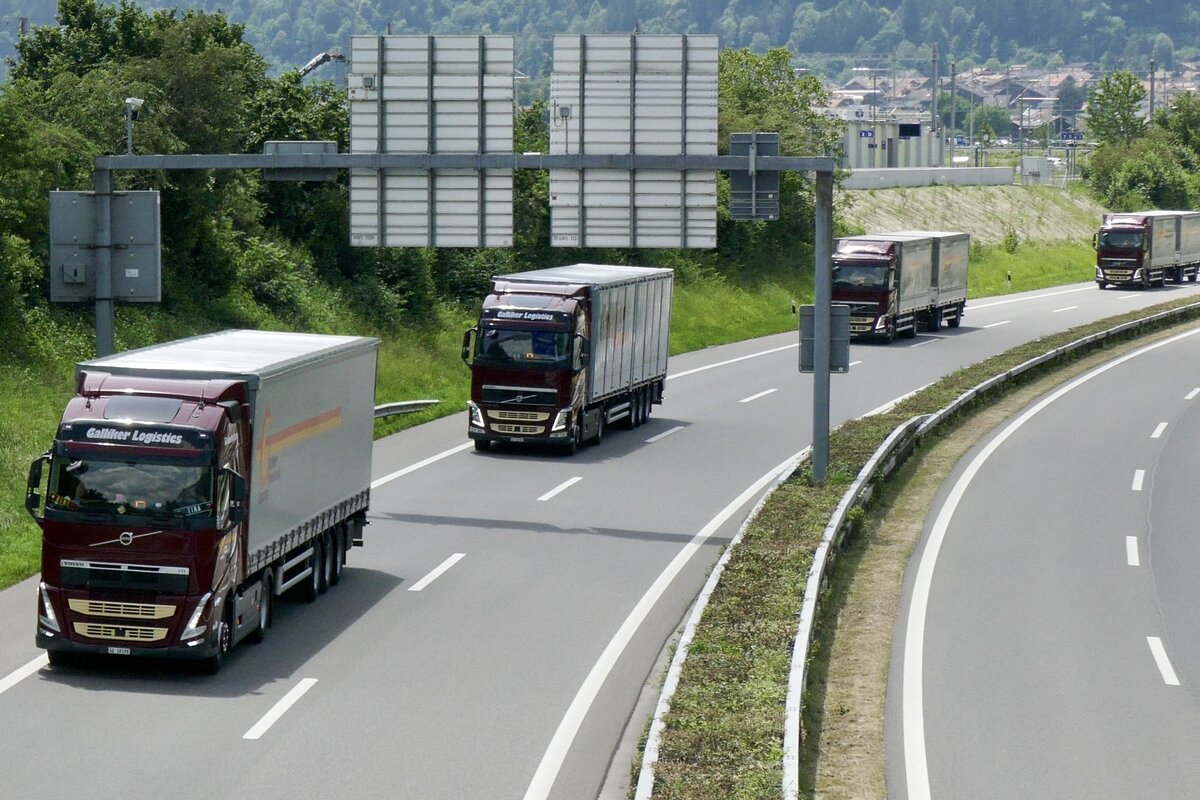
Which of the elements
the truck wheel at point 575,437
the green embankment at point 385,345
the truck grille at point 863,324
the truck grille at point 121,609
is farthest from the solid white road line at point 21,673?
the truck grille at point 863,324

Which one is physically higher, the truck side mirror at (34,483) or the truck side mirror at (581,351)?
the truck side mirror at (581,351)

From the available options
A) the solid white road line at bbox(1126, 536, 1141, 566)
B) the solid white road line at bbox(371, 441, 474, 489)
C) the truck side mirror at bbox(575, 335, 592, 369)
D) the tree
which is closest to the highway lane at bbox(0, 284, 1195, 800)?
the solid white road line at bbox(371, 441, 474, 489)

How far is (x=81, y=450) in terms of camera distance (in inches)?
688

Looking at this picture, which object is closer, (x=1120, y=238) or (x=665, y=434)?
(x=665, y=434)

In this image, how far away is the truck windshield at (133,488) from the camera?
17391 millimetres

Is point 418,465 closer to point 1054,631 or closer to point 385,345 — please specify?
point 1054,631

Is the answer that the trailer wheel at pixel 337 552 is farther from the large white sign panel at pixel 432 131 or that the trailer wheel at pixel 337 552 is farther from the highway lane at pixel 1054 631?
the highway lane at pixel 1054 631

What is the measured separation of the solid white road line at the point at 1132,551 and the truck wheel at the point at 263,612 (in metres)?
12.3

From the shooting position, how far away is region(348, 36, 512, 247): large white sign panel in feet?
89.5

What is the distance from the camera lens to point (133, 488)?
17.4 meters

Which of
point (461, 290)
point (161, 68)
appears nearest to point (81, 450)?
point (161, 68)

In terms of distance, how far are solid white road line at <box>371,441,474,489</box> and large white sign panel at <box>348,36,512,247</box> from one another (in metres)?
4.68

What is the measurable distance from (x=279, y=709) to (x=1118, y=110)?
14094 cm

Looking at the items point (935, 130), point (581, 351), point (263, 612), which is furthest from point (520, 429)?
point (935, 130)
